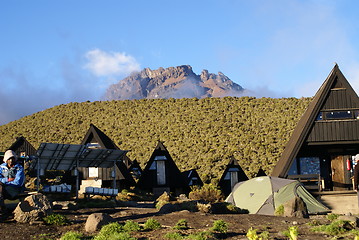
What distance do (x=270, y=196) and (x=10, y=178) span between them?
12.0 metres

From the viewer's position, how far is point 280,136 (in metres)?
76.0

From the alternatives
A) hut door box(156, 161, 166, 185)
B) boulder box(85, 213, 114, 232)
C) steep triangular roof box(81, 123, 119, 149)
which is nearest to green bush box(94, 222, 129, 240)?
boulder box(85, 213, 114, 232)

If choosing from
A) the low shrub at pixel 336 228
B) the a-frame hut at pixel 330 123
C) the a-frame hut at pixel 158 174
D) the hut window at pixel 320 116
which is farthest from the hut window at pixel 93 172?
the low shrub at pixel 336 228

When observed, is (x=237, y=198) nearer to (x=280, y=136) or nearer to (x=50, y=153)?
(x=50, y=153)

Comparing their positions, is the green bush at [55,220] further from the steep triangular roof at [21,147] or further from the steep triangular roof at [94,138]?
the steep triangular roof at [21,147]

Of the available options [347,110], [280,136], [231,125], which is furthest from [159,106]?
[347,110]

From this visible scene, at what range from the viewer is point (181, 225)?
1319 cm

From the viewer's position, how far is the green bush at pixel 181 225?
12700 millimetres

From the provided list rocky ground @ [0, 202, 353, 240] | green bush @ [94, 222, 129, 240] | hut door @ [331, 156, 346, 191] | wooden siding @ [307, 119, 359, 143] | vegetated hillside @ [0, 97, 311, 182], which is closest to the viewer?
green bush @ [94, 222, 129, 240]

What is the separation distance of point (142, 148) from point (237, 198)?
54.1 metres

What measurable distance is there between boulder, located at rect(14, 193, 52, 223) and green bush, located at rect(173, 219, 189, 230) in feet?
11.8

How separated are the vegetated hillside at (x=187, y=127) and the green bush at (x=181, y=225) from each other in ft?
160

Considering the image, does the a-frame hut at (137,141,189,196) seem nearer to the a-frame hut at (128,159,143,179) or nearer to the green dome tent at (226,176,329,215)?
the a-frame hut at (128,159,143,179)

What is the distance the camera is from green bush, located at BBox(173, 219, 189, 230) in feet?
41.7
